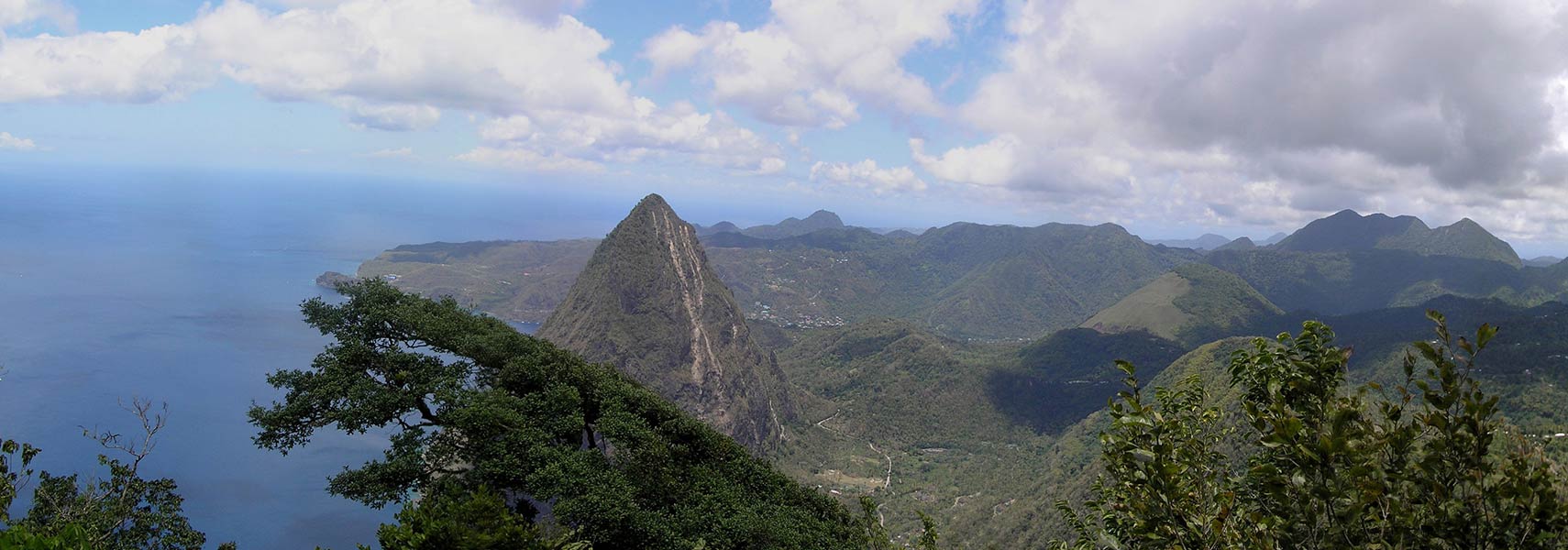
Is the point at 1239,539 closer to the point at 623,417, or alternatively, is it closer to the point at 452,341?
the point at 623,417

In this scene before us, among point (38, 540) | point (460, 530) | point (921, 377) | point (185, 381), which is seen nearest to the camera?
point (38, 540)

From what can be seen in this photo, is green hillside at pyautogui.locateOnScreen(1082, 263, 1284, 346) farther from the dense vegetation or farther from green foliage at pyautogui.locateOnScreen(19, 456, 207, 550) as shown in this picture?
green foliage at pyautogui.locateOnScreen(19, 456, 207, 550)

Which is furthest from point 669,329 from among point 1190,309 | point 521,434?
point 1190,309

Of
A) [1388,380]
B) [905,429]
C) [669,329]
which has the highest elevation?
[669,329]

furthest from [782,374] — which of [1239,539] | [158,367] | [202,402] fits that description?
[1239,539]

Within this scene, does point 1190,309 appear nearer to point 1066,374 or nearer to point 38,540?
point 1066,374

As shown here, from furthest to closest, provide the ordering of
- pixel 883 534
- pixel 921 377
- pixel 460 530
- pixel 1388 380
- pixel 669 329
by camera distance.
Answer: pixel 921 377 → pixel 669 329 → pixel 1388 380 → pixel 883 534 → pixel 460 530

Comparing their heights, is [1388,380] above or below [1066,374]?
above
